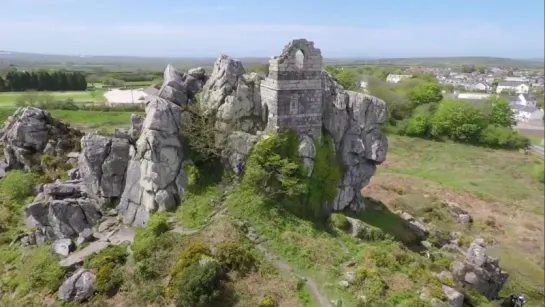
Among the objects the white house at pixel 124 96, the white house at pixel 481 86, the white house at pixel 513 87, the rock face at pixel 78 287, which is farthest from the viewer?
the white house at pixel 481 86

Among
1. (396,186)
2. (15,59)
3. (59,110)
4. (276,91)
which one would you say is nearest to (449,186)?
(396,186)

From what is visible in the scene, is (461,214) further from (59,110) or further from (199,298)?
(59,110)

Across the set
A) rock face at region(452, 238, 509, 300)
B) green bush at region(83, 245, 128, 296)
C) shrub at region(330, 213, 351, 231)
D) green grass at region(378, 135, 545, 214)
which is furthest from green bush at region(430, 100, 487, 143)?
green bush at region(83, 245, 128, 296)

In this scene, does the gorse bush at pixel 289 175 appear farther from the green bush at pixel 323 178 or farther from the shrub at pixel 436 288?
the shrub at pixel 436 288

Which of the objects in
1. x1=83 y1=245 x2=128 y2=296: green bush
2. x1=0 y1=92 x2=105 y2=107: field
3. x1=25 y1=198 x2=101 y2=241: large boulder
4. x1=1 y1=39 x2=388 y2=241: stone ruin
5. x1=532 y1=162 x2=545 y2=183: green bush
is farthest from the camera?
x1=0 y1=92 x2=105 y2=107: field

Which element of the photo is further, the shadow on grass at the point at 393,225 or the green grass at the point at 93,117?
the green grass at the point at 93,117

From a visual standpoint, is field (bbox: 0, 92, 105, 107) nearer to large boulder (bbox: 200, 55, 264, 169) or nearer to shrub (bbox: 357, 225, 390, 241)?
large boulder (bbox: 200, 55, 264, 169)

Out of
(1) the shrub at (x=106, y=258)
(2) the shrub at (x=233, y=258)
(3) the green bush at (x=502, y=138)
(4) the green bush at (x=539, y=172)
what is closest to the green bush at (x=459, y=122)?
→ (3) the green bush at (x=502, y=138)
